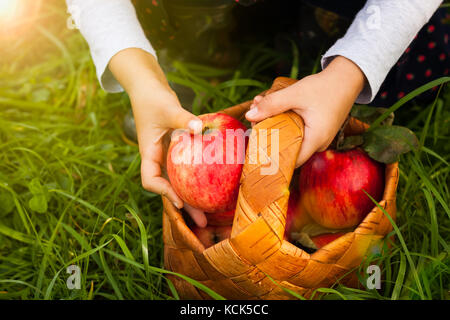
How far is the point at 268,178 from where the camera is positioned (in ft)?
2.15

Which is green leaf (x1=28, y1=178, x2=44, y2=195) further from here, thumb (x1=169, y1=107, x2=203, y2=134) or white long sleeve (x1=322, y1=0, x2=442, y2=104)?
white long sleeve (x1=322, y1=0, x2=442, y2=104)

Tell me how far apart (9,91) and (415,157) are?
130 cm

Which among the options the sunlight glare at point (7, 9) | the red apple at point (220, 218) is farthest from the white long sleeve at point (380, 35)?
the sunlight glare at point (7, 9)

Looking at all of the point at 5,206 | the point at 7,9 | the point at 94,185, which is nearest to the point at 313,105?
the point at 94,185

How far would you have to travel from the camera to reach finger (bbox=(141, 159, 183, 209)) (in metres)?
0.78

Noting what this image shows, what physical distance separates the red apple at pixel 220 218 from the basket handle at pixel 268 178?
0.59 ft

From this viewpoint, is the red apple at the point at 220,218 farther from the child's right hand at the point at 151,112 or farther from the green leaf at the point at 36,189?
the green leaf at the point at 36,189

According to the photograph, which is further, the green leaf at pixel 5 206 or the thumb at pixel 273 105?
the green leaf at pixel 5 206

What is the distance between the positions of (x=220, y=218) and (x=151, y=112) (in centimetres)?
26

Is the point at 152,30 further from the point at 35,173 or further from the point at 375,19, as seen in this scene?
the point at 375,19

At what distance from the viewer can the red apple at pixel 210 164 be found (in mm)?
732

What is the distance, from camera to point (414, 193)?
3.11 feet

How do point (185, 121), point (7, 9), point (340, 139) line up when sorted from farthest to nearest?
point (7, 9) < point (340, 139) < point (185, 121)

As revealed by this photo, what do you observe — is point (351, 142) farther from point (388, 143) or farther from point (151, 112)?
point (151, 112)
